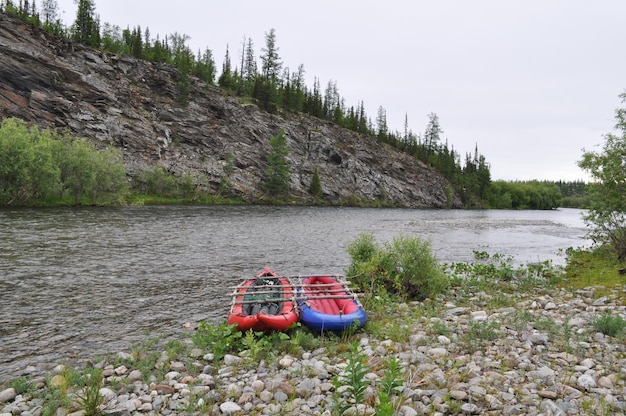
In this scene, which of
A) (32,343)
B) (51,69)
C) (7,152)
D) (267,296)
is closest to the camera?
(32,343)

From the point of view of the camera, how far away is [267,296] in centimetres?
1126

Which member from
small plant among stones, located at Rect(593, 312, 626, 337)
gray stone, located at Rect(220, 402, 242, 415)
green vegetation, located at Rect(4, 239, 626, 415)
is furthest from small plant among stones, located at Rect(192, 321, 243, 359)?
small plant among stones, located at Rect(593, 312, 626, 337)

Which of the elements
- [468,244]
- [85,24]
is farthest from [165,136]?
[468,244]

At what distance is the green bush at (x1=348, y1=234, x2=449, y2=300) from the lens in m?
12.6

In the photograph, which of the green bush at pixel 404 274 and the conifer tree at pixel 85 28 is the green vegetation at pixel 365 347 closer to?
the green bush at pixel 404 274

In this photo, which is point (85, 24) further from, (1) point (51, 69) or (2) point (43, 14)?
(1) point (51, 69)

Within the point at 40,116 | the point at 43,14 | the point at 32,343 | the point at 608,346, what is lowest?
the point at 32,343

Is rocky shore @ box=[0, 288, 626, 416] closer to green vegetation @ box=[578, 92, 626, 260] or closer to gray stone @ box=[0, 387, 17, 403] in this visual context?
gray stone @ box=[0, 387, 17, 403]

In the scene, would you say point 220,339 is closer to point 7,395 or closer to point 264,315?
point 264,315

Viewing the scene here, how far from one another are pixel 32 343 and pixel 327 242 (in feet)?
66.7

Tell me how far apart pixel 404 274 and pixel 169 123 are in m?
79.5

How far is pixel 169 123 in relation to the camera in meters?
79.9

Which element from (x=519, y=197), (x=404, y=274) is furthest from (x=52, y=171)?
(x=519, y=197)

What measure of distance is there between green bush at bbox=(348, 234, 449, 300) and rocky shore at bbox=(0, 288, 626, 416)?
133 inches
